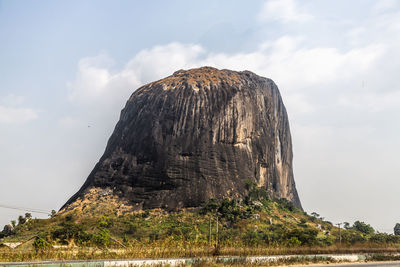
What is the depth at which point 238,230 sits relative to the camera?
236 feet

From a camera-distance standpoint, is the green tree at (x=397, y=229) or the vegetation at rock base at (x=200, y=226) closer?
the vegetation at rock base at (x=200, y=226)

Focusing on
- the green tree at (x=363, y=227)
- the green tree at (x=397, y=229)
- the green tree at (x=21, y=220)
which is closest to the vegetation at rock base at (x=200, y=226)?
the green tree at (x=21, y=220)

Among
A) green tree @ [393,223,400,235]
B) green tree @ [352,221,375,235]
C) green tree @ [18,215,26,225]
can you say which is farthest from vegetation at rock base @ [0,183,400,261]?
green tree @ [393,223,400,235]

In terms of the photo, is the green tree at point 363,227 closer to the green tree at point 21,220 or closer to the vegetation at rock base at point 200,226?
the vegetation at rock base at point 200,226

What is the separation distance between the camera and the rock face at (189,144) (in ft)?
290

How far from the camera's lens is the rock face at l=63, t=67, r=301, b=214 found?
88438 millimetres

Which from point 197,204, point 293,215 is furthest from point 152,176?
point 293,215

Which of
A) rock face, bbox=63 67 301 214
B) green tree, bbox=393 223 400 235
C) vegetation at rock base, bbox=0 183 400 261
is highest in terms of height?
rock face, bbox=63 67 301 214

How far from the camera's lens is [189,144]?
309ft

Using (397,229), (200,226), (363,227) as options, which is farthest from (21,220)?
(397,229)

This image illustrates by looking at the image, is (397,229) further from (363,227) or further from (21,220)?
(21,220)

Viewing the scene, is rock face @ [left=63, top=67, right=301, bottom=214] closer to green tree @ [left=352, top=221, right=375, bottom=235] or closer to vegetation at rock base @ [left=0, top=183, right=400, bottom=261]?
vegetation at rock base @ [left=0, top=183, right=400, bottom=261]

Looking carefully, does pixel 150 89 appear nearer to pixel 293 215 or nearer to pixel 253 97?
pixel 253 97

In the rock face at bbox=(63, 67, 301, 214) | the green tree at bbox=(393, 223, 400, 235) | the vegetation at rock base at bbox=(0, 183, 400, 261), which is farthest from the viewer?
the green tree at bbox=(393, 223, 400, 235)
